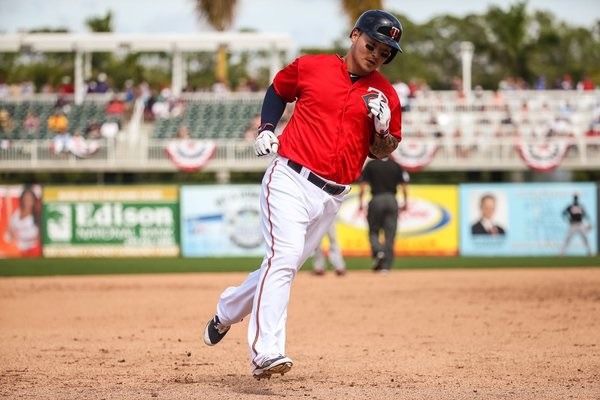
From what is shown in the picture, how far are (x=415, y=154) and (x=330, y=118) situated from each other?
80.9 feet

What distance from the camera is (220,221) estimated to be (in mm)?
26656

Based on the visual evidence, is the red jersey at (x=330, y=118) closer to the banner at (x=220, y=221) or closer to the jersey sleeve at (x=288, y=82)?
the jersey sleeve at (x=288, y=82)

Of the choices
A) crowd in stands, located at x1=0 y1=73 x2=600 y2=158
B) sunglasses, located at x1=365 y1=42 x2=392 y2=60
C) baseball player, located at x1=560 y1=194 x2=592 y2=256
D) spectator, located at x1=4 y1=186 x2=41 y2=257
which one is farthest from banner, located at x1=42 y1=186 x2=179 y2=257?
sunglasses, located at x1=365 y1=42 x2=392 y2=60

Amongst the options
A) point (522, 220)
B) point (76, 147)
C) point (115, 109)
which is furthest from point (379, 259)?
point (115, 109)

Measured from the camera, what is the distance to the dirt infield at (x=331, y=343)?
23.5 ft

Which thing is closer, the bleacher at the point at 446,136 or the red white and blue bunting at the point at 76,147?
the bleacher at the point at 446,136

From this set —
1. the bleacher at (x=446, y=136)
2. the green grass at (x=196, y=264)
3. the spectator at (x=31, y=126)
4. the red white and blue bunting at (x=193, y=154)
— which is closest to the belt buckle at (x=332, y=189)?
the green grass at (x=196, y=264)

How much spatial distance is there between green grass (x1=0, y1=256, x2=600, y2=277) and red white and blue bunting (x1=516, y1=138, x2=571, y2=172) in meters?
6.13

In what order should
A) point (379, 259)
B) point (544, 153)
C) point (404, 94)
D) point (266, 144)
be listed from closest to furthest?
1. point (266, 144)
2. point (379, 259)
3. point (544, 153)
4. point (404, 94)

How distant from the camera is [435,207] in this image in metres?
26.8

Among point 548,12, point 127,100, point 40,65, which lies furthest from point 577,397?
point 548,12

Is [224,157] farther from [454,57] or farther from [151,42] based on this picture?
[454,57]

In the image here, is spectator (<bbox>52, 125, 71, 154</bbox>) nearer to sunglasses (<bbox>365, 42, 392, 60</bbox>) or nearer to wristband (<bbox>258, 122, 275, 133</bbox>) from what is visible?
wristband (<bbox>258, 122, 275, 133</bbox>)

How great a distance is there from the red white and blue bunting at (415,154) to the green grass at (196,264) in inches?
226
